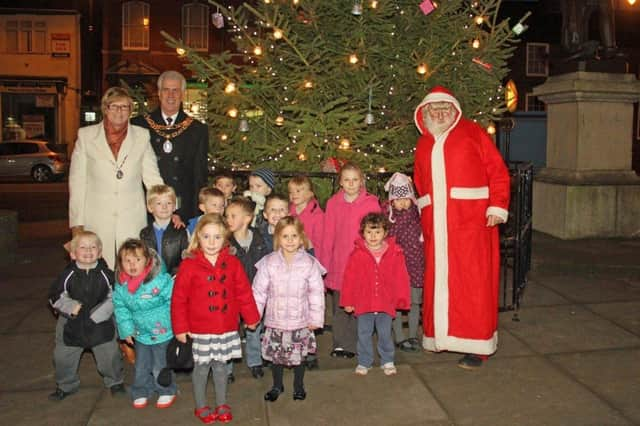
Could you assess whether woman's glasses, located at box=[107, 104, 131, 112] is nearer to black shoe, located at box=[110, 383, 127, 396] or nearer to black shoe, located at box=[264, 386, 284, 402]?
black shoe, located at box=[110, 383, 127, 396]

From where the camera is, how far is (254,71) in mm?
6910

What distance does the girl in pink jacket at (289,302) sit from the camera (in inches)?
180

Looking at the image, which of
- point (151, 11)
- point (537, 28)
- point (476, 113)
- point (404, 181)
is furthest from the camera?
point (537, 28)

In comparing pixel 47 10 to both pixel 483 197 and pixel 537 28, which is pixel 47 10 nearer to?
pixel 537 28

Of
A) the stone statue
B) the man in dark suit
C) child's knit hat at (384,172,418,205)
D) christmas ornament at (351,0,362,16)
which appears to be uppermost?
the stone statue

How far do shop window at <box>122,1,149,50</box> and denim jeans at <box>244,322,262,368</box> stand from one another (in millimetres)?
32456

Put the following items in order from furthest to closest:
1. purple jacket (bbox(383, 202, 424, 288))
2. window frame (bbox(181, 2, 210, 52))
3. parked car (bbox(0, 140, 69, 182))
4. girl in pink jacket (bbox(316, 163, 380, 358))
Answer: window frame (bbox(181, 2, 210, 52)), parked car (bbox(0, 140, 69, 182)), purple jacket (bbox(383, 202, 424, 288)), girl in pink jacket (bbox(316, 163, 380, 358))

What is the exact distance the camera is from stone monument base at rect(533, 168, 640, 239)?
10.0m

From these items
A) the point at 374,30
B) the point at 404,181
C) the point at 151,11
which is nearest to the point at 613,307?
the point at 404,181

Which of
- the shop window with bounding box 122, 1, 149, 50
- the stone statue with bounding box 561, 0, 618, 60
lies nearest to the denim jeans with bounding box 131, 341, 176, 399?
the stone statue with bounding box 561, 0, 618, 60

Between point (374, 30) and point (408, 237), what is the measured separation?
2.28 metres

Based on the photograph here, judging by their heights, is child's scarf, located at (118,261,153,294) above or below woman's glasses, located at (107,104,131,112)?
below

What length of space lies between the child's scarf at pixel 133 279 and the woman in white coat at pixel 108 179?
27.4 inches

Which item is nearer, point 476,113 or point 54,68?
point 476,113
